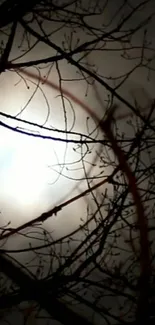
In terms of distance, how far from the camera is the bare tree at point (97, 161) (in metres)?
1.54

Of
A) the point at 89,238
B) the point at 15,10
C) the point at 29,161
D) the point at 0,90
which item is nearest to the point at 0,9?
the point at 15,10

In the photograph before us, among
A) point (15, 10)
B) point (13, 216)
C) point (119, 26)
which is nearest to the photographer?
point (15, 10)

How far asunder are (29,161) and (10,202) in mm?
149

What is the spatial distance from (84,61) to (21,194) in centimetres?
A: 49

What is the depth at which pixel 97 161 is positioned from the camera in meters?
1.57

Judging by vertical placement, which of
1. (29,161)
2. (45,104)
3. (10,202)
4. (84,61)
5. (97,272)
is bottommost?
(97,272)

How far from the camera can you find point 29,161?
1.56 metres

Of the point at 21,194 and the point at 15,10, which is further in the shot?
the point at 21,194

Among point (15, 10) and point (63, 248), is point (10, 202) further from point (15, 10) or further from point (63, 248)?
point (15, 10)

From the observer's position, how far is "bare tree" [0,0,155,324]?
154 centimetres

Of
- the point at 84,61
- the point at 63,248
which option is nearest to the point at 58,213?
the point at 63,248

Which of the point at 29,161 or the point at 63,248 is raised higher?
the point at 29,161

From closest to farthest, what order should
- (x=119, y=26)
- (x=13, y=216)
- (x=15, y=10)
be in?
(x=15, y=10) < (x=119, y=26) < (x=13, y=216)

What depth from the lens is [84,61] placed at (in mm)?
1569
